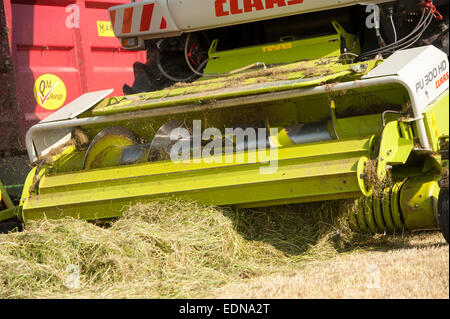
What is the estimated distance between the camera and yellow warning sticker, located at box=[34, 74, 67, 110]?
6453mm

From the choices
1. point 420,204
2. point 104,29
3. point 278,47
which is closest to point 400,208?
point 420,204

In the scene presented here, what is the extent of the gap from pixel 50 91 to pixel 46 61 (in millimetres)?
287

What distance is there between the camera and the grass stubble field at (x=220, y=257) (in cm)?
296

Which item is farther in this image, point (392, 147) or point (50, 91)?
point (50, 91)

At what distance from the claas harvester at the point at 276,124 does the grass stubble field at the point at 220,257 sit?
149 millimetres

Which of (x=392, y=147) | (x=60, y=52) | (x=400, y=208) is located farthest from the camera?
(x=60, y=52)

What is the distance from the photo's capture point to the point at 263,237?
391cm

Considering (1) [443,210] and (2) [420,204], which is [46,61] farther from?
(1) [443,210]

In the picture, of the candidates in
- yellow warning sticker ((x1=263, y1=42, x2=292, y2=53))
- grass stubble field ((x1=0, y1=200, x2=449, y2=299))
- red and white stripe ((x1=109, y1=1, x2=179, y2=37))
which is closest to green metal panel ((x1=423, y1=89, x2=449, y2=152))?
grass stubble field ((x1=0, y1=200, x2=449, y2=299))

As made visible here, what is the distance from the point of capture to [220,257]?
3.53 meters

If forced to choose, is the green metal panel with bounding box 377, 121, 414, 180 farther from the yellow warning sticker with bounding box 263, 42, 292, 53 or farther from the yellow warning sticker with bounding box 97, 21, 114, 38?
the yellow warning sticker with bounding box 97, 21, 114, 38

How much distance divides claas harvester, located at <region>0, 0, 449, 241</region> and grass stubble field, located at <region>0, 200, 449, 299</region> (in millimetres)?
149

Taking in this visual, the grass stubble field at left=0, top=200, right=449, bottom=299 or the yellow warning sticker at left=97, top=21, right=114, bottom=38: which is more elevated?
the yellow warning sticker at left=97, top=21, right=114, bottom=38

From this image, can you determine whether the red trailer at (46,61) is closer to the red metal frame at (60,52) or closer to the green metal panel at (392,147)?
the red metal frame at (60,52)
